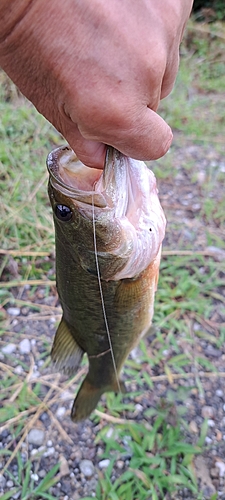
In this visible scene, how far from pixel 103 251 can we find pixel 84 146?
17.7 inches

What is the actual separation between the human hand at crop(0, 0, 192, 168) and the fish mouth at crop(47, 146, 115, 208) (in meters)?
0.32

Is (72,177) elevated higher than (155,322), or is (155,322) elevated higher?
(72,177)

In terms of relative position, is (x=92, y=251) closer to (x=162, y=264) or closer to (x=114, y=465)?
(x=114, y=465)

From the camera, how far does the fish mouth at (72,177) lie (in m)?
1.25

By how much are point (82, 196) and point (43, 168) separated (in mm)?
2315

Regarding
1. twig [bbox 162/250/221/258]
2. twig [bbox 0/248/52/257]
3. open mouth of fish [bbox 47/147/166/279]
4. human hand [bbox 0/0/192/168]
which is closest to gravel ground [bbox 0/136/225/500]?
twig [bbox 0/248/52/257]

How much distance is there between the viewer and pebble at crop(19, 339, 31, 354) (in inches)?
97.9

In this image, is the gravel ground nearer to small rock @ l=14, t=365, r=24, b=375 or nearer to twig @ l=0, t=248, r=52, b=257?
small rock @ l=14, t=365, r=24, b=375

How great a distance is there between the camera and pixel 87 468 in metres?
2.04

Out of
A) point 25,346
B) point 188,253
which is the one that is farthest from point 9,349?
point 188,253

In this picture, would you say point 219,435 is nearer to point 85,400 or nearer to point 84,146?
point 85,400

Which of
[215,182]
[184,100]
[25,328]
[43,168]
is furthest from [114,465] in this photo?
[184,100]

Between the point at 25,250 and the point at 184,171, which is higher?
the point at 25,250

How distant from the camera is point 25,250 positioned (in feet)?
9.64
